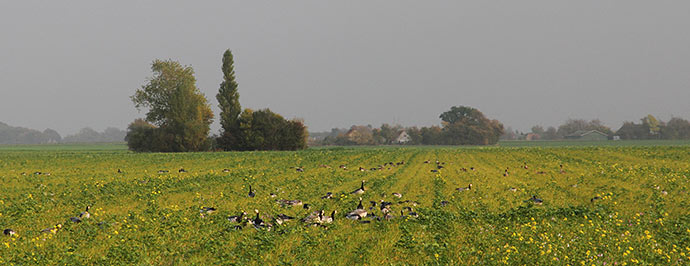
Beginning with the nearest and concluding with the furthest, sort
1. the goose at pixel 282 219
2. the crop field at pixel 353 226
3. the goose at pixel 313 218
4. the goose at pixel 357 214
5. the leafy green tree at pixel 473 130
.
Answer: the crop field at pixel 353 226 < the goose at pixel 282 219 < the goose at pixel 313 218 < the goose at pixel 357 214 < the leafy green tree at pixel 473 130

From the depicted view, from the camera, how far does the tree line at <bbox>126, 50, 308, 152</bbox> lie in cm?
6900

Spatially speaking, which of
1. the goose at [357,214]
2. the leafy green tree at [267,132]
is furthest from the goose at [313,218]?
the leafy green tree at [267,132]

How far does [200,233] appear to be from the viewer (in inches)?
439

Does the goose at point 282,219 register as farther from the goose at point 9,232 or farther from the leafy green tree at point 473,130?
the leafy green tree at point 473,130

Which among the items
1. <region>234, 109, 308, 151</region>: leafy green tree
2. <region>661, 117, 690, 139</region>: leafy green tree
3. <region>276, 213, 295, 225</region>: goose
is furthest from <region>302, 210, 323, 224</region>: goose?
<region>661, 117, 690, 139</region>: leafy green tree

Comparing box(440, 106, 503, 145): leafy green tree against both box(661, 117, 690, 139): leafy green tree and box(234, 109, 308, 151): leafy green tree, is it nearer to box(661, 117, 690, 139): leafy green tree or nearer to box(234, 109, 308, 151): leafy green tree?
box(661, 117, 690, 139): leafy green tree

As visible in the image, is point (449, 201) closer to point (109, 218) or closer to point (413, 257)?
point (413, 257)

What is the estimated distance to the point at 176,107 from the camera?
6900 cm

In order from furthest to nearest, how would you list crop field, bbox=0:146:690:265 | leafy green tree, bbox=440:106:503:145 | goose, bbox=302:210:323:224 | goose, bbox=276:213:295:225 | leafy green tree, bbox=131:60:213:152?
1. leafy green tree, bbox=440:106:503:145
2. leafy green tree, bbox=131:60:213:152
3. goose, bbox=302:210:323:224
4. goose, bbox=276:213:295:225
5. crop field, bbox=0:146:690:265

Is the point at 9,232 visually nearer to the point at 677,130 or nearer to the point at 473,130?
the point at 473,130

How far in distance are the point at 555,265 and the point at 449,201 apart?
290 inches

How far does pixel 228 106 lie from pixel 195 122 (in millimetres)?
6593

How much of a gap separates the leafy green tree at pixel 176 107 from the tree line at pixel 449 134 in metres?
67.0

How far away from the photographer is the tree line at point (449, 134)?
126312 mm
